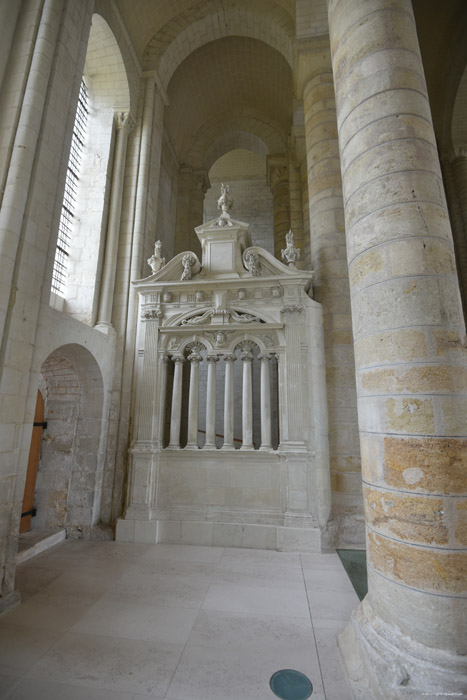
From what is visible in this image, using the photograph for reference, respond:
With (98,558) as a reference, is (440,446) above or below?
above

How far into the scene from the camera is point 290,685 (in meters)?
2.66

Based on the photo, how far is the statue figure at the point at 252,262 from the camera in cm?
675

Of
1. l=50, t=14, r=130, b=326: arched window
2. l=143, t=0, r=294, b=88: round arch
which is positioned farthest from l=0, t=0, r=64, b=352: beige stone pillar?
l=143, t=0, r=294, b=88: round arch

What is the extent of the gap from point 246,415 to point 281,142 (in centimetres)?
1024

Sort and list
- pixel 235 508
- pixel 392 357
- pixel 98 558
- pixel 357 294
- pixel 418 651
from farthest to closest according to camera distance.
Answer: pixel 235 508, pixel 98 558, pixel 357 294, pixel 392 357, pixel 418 651

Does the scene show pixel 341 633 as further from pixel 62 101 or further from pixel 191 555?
pixel 62 101

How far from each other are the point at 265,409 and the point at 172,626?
11.3 feet

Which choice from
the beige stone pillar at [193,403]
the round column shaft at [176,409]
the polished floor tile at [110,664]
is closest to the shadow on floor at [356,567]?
the polished floor tile at [110,664]

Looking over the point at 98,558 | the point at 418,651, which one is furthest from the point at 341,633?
the point at 98,558

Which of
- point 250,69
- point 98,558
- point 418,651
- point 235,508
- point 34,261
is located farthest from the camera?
point 250,69

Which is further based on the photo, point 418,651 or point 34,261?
point 34,261

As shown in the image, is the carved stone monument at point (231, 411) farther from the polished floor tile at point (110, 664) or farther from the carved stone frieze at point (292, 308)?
the polished floor tile at point (110, 664)

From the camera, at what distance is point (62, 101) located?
517cm

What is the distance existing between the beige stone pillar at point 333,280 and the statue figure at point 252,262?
3.63 feet
